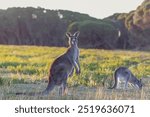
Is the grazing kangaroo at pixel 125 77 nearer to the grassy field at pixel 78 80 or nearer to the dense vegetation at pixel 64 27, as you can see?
the grassy field at pixel 78 80

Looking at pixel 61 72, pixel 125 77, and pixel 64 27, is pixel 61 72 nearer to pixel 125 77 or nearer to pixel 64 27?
pixel 125 77

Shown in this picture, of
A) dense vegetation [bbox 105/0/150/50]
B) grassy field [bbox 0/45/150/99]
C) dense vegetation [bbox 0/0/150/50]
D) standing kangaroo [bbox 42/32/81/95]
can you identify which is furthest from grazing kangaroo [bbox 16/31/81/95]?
dense vegetation [bbox 105/0/150/50]

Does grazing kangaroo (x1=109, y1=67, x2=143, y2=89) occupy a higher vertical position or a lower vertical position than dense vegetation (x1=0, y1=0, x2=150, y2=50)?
lower

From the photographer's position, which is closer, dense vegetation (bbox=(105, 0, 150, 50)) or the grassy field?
the grassy field

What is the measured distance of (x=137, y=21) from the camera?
22.6 m

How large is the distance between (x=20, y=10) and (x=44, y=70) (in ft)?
17.1

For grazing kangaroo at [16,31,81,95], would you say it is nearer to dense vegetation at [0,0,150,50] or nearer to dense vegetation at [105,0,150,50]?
dense vegetation at [0,0,150,50]

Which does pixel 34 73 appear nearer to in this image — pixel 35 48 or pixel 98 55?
pixel 98 55

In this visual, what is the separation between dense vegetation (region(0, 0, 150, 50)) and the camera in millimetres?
17047

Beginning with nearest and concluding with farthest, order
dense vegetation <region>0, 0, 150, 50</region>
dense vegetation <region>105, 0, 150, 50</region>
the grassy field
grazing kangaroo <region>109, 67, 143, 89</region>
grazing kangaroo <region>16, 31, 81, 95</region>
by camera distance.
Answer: grazing kangaroo <region>16, 31, 81, 95</region>
the grassy field
grazing kangaroo <region>109, 67, 143, 89</region>
dense vegetation <region>0, 0, 150, 50</region>
dense vegetation <region>105, 0, 150, 50</region>

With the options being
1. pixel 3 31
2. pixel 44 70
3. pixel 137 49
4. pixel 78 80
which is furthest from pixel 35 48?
pixel 78 80

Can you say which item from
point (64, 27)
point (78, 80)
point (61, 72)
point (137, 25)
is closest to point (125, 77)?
point (78, 80)

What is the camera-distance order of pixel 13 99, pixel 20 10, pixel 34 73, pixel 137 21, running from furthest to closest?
1. pixel 137 21
2. pixel 20 10
3. pixel 34 73
4. pixel 13 99

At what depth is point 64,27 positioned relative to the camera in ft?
59.2
